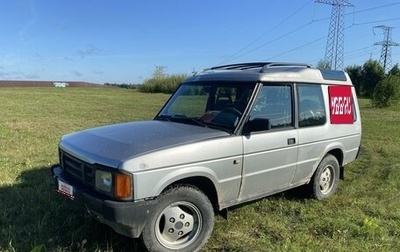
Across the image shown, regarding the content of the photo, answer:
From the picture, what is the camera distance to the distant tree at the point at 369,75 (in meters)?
51.7

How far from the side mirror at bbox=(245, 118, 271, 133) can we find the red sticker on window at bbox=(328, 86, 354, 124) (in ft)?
5.77

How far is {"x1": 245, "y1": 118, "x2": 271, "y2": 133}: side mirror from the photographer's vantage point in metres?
4.10

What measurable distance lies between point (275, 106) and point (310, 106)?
772mm

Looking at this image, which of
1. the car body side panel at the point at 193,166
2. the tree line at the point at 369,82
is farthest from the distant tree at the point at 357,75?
the car body side panel at the point at 193,166

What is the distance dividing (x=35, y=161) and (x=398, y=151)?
8382 mm

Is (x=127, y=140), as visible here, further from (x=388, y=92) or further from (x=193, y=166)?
(x=388, y=92)

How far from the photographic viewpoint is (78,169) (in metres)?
3.80

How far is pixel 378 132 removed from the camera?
1322 centimetres

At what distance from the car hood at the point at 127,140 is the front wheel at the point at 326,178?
2071mm

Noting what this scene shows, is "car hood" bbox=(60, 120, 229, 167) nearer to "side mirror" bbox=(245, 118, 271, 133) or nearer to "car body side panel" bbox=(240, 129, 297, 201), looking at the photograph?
"side mirror" bbox=(245, 118, 271, 133)

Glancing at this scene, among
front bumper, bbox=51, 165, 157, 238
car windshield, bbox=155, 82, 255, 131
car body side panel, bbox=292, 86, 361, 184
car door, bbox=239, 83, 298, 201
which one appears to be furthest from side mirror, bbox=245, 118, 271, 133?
front bumper, bbox=51, 165, 157, 238

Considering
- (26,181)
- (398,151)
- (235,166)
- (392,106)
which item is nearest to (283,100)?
(235,166)

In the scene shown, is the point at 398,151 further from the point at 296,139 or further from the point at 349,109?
the point at 296,139

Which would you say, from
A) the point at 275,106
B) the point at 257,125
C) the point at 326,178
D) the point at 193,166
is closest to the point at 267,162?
the point at 257,125
